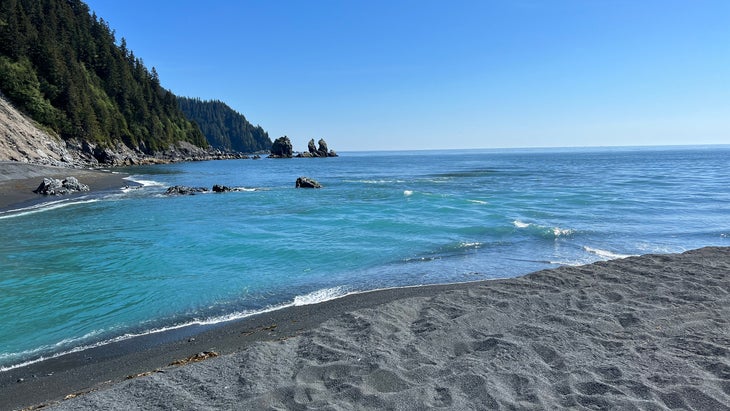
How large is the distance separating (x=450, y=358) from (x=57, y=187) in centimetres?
4117

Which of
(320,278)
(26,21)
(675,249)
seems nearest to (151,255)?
Answer: (320,278)

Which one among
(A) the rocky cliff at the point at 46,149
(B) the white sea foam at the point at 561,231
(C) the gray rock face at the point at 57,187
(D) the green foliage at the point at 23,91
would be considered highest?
(D) the green foliage at the point at 23,91

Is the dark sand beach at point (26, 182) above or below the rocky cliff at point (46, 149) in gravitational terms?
below

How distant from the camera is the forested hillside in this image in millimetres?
69188

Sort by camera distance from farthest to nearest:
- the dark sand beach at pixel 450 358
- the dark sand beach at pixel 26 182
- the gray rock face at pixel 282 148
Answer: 1. the gray rock face at pixel 282 148
2. the dark sand beach at pixel 26 182
3. the dark sand beach at pixel 450 358

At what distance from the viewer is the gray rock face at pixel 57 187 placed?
34.2 metres

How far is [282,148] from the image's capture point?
176m

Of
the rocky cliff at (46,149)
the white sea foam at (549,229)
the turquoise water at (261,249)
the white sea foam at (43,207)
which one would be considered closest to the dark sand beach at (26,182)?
the white sea foam at (43,207)

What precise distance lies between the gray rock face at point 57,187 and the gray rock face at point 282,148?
14017 cm

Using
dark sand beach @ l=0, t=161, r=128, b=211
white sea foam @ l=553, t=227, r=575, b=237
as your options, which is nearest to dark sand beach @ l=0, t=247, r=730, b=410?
white sea foam @ l=553, t=227, r=575, b=237

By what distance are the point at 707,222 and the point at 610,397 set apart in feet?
74.0

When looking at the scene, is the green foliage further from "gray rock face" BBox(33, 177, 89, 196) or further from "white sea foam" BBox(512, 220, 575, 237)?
"white sea foam" BBox(512, 220, 575, 237)

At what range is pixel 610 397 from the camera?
468cm

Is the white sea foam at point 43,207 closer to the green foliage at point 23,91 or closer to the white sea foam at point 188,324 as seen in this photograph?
the white sea foam at point 188,324
